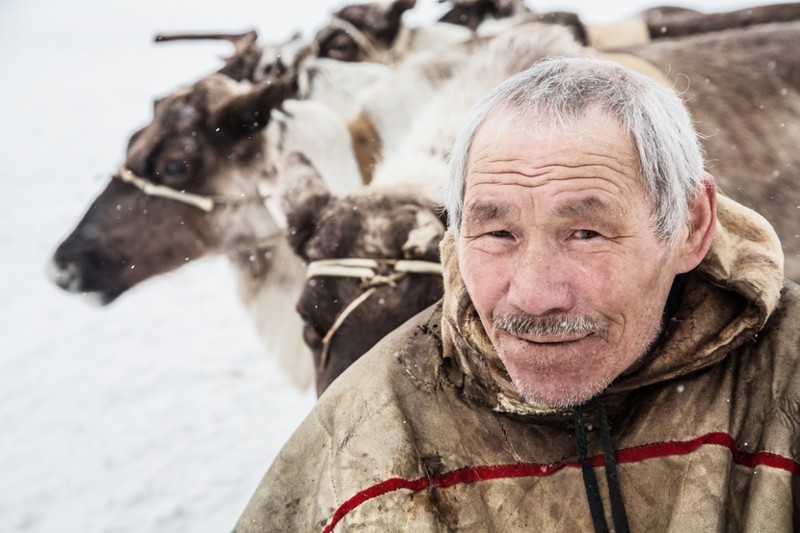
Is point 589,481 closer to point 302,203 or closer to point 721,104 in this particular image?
point 302,203

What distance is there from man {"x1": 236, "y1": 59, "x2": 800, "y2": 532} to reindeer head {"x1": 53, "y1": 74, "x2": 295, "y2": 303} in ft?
9.80

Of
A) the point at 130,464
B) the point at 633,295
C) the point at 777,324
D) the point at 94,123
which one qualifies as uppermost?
the point at 633,295

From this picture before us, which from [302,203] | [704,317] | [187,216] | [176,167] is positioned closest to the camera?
[704,317]

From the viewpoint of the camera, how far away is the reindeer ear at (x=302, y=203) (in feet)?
8.72

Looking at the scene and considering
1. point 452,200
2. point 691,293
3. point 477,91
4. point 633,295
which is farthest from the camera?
point 477,91

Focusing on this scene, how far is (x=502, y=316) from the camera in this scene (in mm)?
1299

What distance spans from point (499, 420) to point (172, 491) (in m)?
3.00

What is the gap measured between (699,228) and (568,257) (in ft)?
0.95

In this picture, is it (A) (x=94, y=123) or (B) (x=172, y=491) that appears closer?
(B) (x=172, y=491)

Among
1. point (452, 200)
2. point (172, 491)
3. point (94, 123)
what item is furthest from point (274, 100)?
point (94, 123)

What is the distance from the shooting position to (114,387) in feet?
17.5

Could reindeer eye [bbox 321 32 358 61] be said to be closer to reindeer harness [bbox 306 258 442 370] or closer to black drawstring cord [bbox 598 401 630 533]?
reindeer harness [bbox 306 258 442 370]

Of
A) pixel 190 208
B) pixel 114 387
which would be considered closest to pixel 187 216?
pixel 190 208

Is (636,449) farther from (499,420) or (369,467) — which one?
(369,467)
